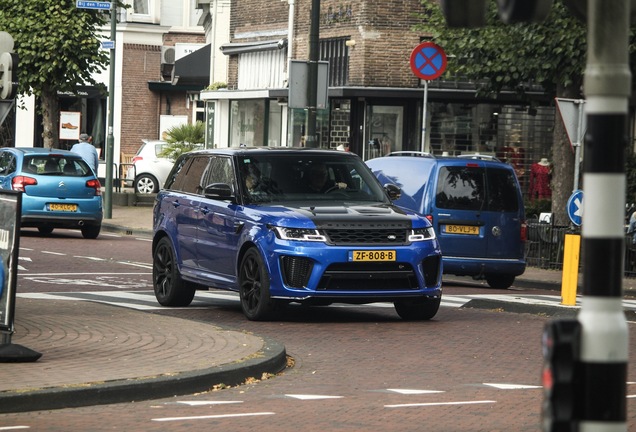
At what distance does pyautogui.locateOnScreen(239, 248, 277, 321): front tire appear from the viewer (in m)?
14.7

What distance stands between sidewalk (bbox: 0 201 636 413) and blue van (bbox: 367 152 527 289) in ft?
21.2

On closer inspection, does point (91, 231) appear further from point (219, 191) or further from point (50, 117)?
point (219, 191)

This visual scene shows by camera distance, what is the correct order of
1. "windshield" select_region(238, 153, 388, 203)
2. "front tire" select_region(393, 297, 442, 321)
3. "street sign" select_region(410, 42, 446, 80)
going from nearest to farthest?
1. "front tire" select_region(393, 297, 442, 321)
2. "windshield" select_region(238, 153, 388, 203)
3. "street sign" select_region(410, 42, 446, 80)

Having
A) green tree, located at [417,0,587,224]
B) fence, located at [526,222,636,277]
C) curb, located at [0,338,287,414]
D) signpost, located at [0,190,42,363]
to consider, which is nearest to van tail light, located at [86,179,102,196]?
green tree, located at [417,0,587,224]

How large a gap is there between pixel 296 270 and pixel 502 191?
6954 millimetres

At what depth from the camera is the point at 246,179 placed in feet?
51.8

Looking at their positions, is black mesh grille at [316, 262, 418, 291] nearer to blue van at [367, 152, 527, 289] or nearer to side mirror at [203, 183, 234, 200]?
side mirror at [203, 183, 234, 200]

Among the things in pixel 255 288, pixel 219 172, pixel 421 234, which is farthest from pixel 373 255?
pixel 219 172

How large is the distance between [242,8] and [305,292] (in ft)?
108

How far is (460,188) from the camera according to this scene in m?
20.7

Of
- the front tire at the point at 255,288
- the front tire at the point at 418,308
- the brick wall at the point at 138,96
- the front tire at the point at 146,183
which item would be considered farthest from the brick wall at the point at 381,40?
the front tire at the point at 255,288

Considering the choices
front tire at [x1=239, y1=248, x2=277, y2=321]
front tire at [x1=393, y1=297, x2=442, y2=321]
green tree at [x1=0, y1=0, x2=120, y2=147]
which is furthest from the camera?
green tree at [x1=0, y1=0, x2=120, y2=147]

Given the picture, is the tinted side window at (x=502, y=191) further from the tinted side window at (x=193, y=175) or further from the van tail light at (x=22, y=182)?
the van tail light at (x=22, y=182)

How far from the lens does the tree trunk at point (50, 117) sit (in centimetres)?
4056
